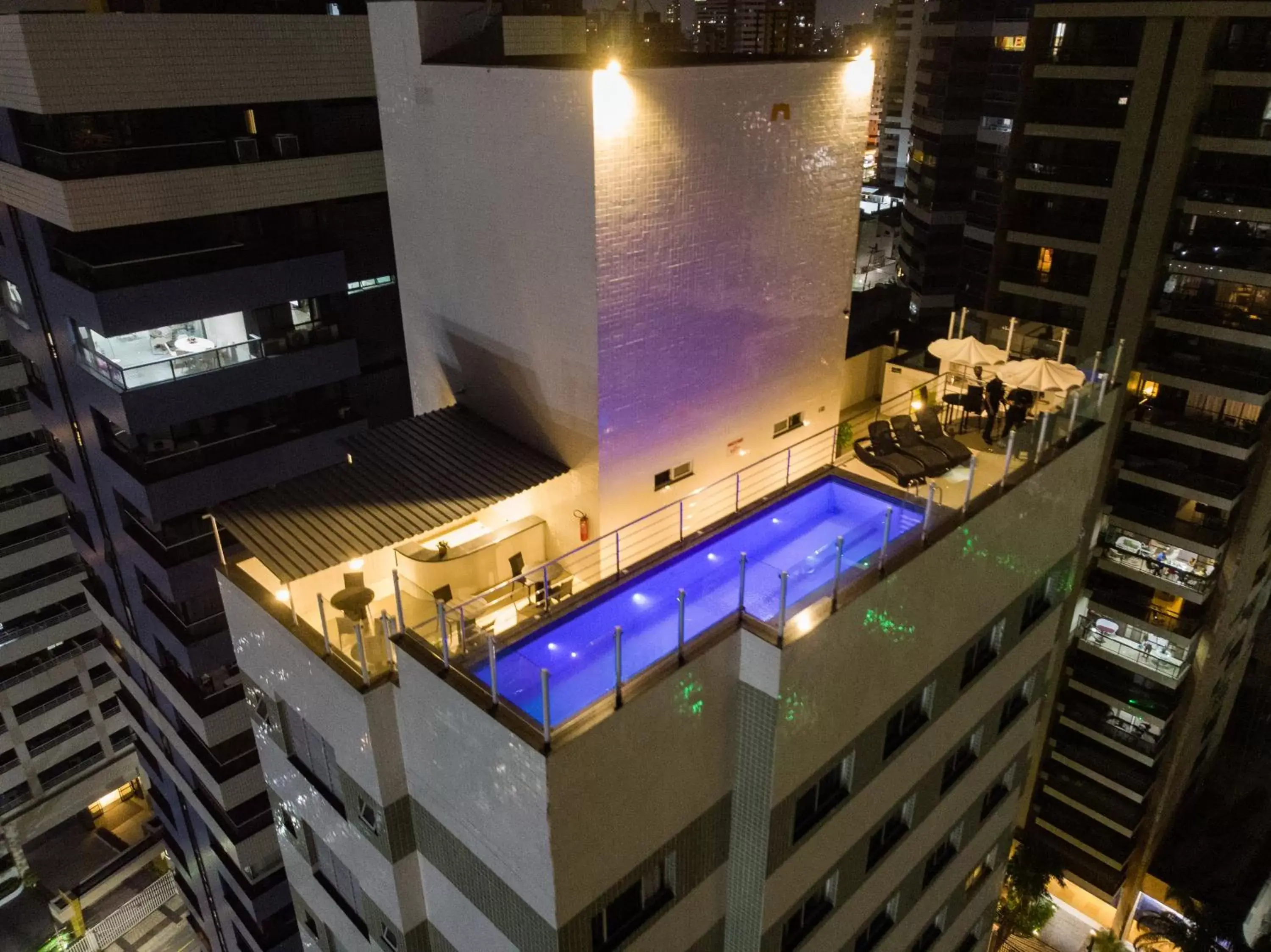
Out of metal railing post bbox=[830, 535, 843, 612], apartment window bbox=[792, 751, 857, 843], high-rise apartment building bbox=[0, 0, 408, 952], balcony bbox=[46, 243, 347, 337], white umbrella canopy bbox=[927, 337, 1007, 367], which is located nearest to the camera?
metal railing post bbox=[830, 535, 843, 612]

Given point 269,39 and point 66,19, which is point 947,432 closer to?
point 269,39

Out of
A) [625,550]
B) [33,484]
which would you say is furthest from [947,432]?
[33,484]

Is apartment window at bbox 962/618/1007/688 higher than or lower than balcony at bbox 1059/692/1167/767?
higher

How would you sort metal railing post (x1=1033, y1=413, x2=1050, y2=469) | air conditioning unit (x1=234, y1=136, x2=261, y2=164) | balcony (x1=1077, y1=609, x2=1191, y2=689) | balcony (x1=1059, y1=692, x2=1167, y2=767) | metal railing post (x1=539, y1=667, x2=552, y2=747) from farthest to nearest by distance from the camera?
1. balcony (x1=1059, y1=692, x2=1167, y2=767)
2. balcony (x1=1077, y1=609, x2=1191, y2=689)
3. air conditioning unit (x1=234, y1=136, x2=261, y2=164)
4. metal railing post (x1=1033, y1=413, x2=1050, y2=469)
5. metal railing post (x1=539, y1=667, x2=552, y2=747)

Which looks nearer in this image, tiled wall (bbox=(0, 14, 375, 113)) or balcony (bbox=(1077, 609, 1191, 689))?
tiled wall (bbox=(0, 14, 375, 113))

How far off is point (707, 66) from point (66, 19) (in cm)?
1384

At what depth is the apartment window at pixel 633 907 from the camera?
10469mm

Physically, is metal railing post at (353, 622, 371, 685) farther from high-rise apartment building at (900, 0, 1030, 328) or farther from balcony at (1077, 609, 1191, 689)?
high-rise apartment building at (900, 0, 1030, 328)

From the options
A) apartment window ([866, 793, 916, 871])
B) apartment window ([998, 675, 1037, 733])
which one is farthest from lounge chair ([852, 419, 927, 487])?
apartment window ([998, 675, 1037, 733])

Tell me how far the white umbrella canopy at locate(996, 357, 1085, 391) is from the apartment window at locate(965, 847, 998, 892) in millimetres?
9742

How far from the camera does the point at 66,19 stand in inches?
707

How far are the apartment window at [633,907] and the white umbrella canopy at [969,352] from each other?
36.1 feet

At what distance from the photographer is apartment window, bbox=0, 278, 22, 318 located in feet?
78.7

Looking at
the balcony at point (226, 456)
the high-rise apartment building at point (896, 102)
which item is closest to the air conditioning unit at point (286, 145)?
the balcony at point (226, 456)
